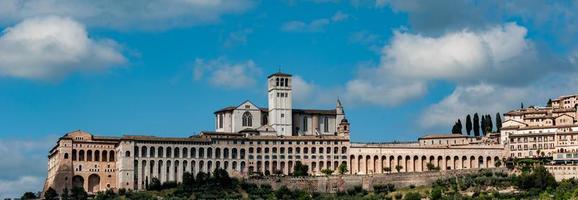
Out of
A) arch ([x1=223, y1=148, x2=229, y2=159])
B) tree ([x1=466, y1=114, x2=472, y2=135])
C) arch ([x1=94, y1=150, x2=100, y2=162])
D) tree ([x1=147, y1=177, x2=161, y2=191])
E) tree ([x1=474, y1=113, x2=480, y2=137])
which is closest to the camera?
tree ([x1=147, y1=177, x2=161, y2=191])

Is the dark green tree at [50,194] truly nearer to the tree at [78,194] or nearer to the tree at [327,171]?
the tree at [78,194]

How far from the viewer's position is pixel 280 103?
4660 inches

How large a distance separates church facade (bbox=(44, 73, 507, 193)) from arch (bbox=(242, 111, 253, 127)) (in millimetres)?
98

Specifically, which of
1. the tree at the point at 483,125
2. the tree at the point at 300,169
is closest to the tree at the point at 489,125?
the tree at the point at 483,125

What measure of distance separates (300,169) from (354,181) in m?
5.61

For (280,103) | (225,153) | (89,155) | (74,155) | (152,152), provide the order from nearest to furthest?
(74,155) < (152,152) < (89,155) < (225,153) < (280,103)

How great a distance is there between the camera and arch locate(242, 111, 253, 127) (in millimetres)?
117500

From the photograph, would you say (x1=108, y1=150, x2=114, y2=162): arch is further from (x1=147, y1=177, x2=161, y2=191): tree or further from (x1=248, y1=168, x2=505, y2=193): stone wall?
(x1=248, y1=168, x2=505, y2=193): stone wall

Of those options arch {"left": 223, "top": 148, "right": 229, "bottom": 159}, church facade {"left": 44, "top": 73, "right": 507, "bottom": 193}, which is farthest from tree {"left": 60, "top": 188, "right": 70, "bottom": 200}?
arch {"left": 223, "top": 148, "right": 229, "bottom": 159}

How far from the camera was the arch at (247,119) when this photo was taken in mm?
117500

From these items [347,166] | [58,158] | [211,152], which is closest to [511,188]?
[347,166]

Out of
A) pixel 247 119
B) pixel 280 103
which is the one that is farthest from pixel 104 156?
pixel 280 103

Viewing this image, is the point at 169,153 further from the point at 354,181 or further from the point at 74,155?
the point at 354,181

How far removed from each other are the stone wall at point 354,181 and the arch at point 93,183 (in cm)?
1391
